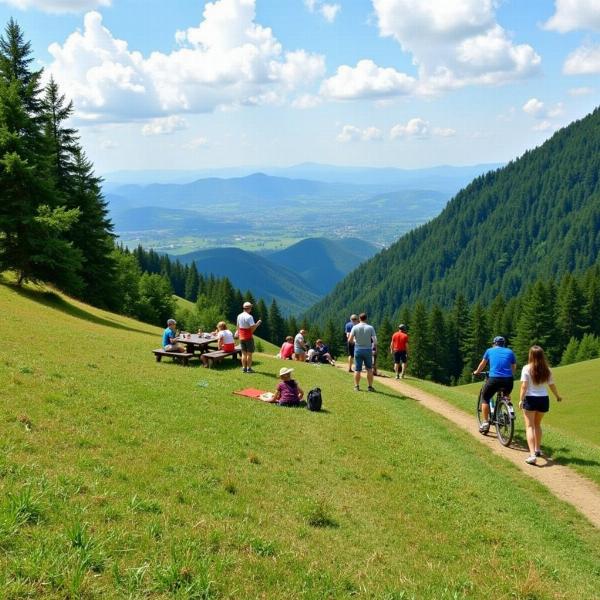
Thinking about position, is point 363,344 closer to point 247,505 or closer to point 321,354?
point 321,354

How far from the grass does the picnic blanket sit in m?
8.26

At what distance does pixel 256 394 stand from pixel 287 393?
48.4 inches

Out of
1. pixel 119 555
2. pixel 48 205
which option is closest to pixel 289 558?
pixel 119 555

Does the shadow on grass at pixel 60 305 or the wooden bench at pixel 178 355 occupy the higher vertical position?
the shadow on grass at pixel 60 305

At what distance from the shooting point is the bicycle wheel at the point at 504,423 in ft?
49.4

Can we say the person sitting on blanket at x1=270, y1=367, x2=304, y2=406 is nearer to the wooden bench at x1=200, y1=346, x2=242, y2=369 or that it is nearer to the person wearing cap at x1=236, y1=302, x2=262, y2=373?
the person wearing cap at x1=236, y1=302, x2=262, y2=373

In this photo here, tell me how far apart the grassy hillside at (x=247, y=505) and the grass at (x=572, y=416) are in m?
2.10

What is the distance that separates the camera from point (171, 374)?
19.4m

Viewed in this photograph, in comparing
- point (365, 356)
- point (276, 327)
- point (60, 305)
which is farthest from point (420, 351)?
point (365, 356)

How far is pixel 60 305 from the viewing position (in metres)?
36.2

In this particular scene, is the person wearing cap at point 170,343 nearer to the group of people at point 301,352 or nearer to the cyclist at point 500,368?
the group of people at point 301,352

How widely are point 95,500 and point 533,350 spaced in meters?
11.0

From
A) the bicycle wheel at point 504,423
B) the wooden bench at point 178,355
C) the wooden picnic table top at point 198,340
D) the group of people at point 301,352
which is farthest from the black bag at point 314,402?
the group of people at point 301,352

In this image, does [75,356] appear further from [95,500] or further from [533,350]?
[533,350]
